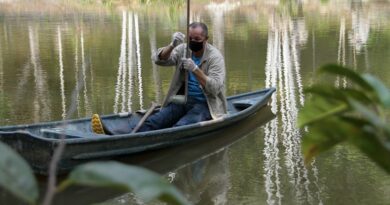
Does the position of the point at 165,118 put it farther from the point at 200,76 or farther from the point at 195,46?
the point at 195,46

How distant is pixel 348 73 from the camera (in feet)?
3.06

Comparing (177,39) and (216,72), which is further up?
(177,39)

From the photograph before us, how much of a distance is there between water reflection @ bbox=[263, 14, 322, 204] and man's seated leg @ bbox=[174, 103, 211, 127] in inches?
30.8

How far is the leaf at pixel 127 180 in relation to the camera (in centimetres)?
76

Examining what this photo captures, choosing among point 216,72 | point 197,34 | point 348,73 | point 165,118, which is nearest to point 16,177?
point 348,73

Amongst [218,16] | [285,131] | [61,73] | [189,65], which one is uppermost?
[218,16]

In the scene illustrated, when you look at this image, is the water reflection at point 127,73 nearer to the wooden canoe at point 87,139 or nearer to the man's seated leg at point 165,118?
the man's seated leg at point 165,118

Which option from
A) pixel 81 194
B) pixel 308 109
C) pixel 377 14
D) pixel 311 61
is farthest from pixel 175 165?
pixel 377 14

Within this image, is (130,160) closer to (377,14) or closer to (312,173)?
(312,173)

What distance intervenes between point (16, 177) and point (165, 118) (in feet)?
21.8

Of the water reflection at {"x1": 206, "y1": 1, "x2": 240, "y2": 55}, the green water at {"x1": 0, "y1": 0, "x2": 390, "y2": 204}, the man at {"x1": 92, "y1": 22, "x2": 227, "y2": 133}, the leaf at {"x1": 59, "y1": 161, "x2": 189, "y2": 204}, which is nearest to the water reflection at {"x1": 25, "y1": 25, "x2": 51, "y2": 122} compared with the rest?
the green water at {"x1": 0, "y1": 0, "x2": 390, "y2": 204}

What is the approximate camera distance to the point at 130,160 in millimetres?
6930

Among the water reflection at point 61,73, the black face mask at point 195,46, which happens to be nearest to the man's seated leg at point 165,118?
the black face mask at point 195,46

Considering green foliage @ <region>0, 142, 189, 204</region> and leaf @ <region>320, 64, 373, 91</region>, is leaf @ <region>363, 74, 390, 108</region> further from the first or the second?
green foliage @ <region>0, 142, 189, 204</region>
